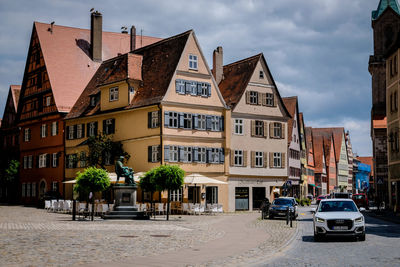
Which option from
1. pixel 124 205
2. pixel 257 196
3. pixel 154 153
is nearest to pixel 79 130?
pixel 154 153

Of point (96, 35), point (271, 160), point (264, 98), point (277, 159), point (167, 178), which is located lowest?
point (167, 178)

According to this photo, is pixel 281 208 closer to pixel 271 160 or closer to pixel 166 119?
pixel 166 119

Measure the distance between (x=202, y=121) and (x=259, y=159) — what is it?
8.18 meters

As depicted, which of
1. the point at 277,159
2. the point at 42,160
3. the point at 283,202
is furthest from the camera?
the point at 42,160

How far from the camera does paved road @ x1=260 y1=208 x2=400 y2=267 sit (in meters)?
13.5

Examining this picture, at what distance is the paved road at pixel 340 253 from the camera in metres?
13.5

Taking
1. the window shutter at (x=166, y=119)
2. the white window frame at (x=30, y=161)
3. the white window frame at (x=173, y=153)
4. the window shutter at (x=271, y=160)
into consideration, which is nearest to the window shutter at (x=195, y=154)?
the white window frame at (x=173, y=153)

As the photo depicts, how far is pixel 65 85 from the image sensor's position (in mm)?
56375

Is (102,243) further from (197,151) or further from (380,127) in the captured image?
(380,127)

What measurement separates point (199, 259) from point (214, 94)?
3446 cm

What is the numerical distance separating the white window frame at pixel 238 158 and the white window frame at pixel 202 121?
4959 millimetres

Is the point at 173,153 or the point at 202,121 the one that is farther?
the point at 202,121

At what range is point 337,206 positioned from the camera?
21.1 m

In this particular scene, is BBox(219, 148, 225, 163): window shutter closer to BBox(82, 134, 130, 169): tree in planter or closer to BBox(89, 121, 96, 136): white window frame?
BBox(82, 134, 130, 169): tree in planter
